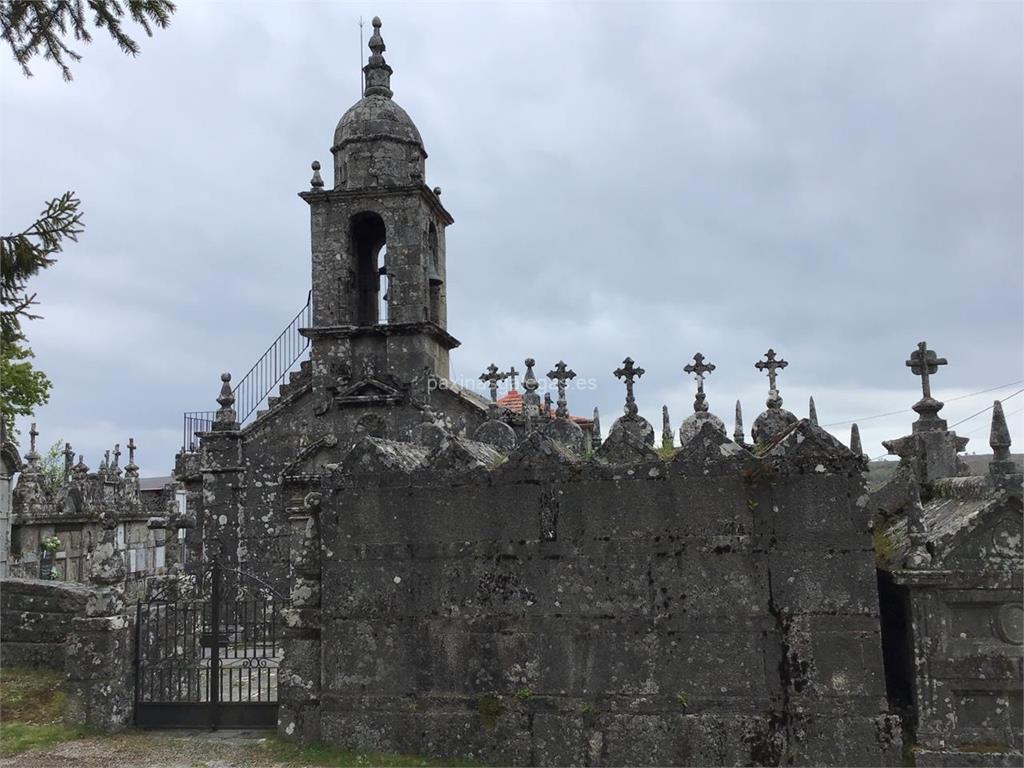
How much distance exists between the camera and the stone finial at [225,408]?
795 inches

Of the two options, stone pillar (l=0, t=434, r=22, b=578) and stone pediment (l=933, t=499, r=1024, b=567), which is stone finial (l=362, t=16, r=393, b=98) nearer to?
stone pillar (l=0, t=434, r=22, b=578)

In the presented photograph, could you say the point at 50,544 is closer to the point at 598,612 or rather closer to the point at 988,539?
the point at 598,612

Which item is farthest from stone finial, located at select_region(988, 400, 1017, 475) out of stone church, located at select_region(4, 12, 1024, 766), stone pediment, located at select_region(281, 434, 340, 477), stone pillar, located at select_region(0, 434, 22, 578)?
stone pillar, located at select_region(0, 434, 22, 578)

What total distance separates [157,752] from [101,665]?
1.32 meters

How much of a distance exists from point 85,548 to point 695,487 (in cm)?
2096

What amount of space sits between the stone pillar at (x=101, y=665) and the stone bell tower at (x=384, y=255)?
10907 millimetres

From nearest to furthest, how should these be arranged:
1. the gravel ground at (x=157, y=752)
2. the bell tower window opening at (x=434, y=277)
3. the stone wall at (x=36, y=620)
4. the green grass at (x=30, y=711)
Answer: the gravel ground at (x=157, y=752) → the green grass at (x=30, y=711) → the stone wall at (x=36, y=620) → the bell tower window opening at (x=434, y=277)

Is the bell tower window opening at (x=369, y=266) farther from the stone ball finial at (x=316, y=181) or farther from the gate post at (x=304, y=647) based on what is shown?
the gate post at (x=304, y=647)

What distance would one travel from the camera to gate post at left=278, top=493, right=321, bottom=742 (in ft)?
26.6

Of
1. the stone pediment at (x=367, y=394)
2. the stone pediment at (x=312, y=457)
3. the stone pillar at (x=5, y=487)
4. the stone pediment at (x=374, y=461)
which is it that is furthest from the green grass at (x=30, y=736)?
the stone pediment at (x=367, y=394)

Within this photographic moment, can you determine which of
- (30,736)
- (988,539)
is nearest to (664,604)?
(988,539)

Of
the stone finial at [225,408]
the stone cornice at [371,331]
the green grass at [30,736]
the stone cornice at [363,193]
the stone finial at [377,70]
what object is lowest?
the green grass at [30,736]

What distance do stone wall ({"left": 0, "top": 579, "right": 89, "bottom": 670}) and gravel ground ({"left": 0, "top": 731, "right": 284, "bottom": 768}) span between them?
10.9 ft

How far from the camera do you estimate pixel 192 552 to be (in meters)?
19.8
